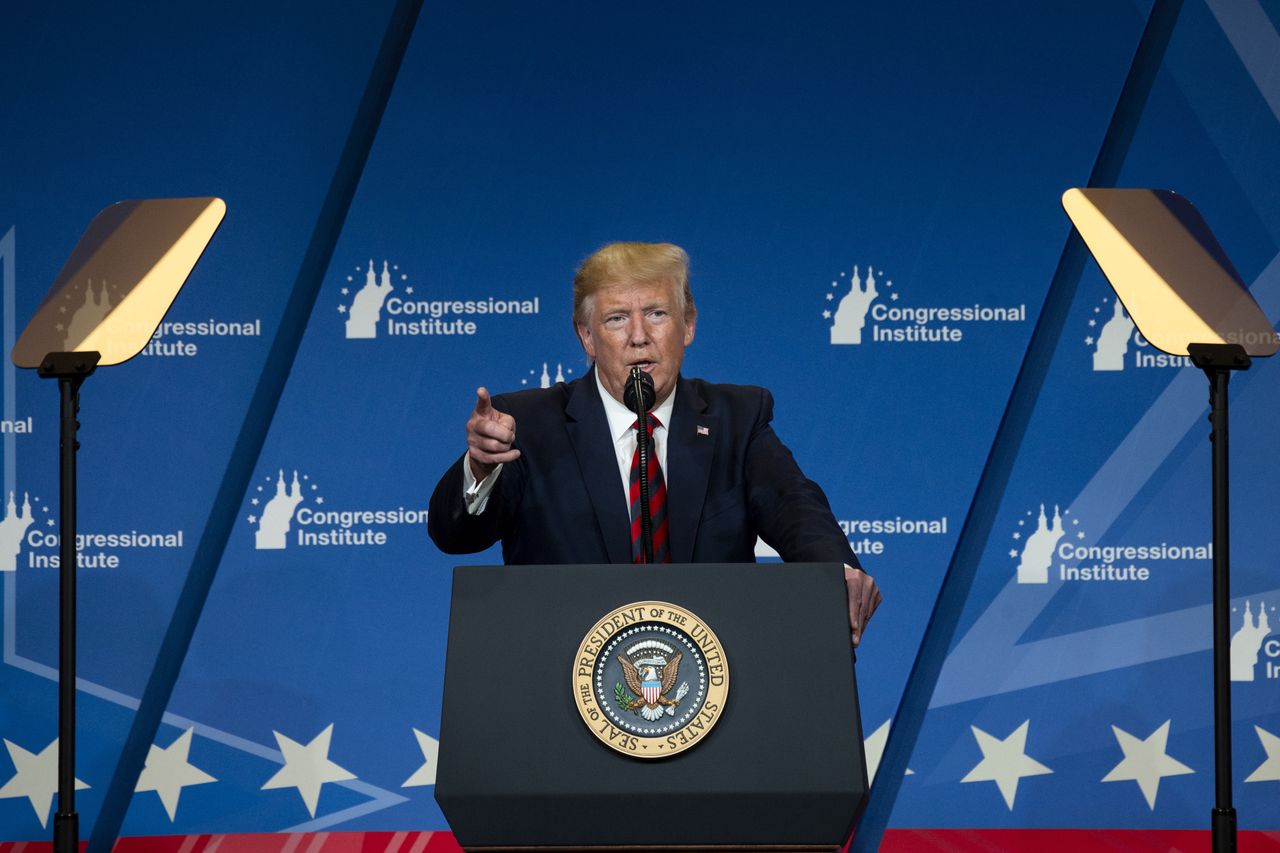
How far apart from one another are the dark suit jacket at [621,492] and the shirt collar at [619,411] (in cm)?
3

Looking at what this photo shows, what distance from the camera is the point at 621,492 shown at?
225 cm

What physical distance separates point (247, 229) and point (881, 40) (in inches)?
78.3

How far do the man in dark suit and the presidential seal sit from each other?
564mm

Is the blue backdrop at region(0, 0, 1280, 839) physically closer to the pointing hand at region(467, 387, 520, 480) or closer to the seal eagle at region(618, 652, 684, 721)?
the pointing hand at region(467, 387, 520, 480)

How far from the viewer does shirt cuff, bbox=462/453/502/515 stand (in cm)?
201

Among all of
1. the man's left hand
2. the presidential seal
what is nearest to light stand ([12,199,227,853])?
the presidential seal

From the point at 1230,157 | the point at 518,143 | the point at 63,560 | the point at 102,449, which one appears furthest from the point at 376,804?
the point at 1230,157

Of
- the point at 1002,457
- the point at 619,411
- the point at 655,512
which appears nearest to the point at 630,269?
the point at 619,411

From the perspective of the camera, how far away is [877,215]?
12.4 ft

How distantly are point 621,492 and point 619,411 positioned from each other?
0.25m

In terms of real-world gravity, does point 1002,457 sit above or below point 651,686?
above

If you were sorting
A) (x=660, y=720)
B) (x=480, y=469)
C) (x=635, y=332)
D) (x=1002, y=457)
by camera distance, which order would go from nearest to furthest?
1. (x=660, y=720)
2. (x=480, y=469)
3. (x=635, y=332)
4. (x=1002, y=457)

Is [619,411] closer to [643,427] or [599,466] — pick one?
[599,466]

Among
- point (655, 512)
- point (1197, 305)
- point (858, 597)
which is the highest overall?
point (1197, 305)
